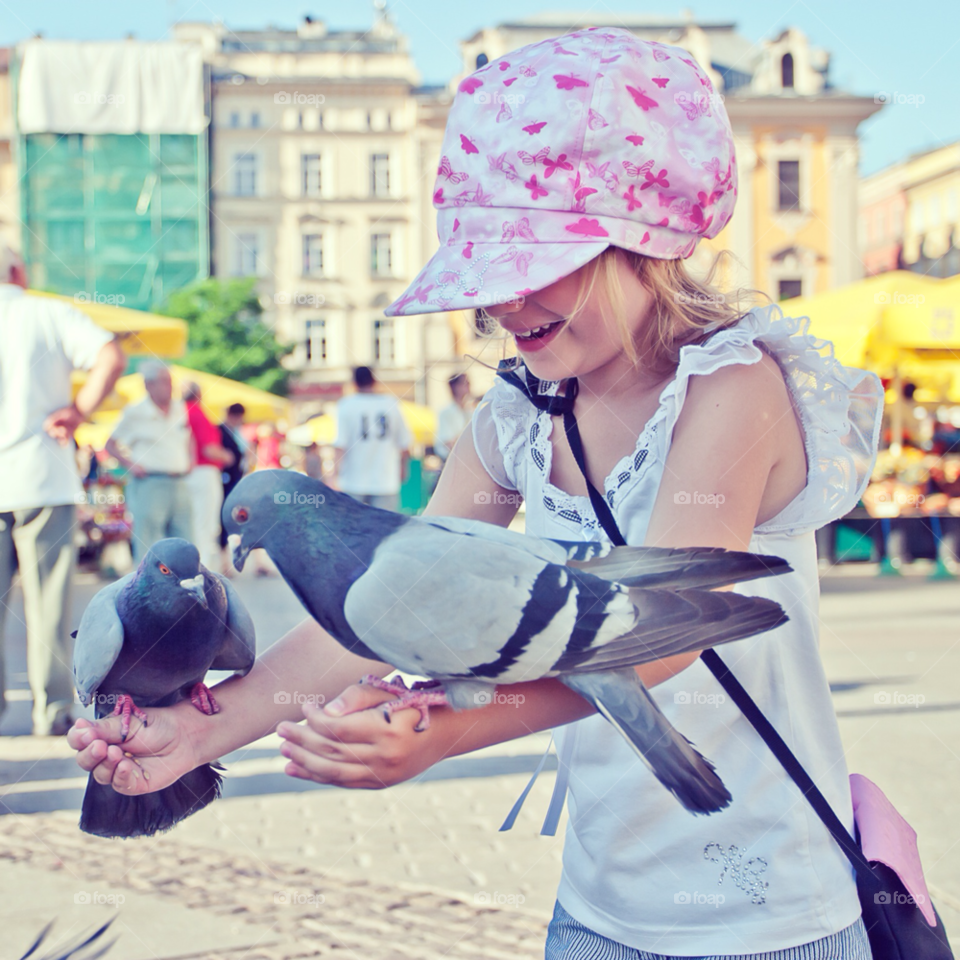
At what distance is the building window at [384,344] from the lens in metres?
38.6

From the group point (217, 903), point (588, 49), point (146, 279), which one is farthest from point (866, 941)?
point (146, 279)

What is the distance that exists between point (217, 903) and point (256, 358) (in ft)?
114

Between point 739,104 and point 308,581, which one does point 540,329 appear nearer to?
point 308,581

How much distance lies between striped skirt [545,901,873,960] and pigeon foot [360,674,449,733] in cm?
54

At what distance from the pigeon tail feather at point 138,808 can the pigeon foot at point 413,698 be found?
313 millimetres
